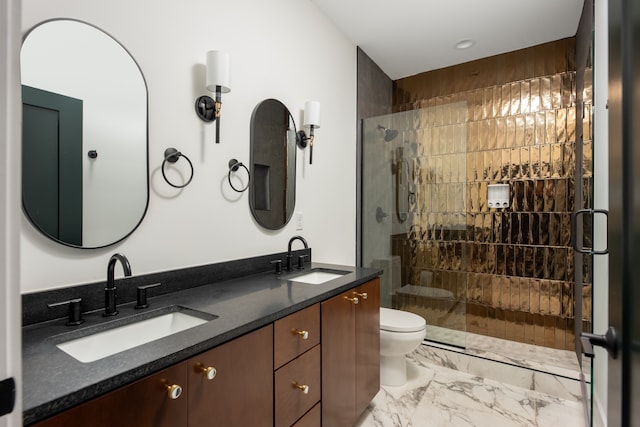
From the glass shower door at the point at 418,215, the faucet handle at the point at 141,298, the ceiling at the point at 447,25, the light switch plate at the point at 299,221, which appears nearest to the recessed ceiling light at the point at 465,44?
the ceiling at the point at 447,25

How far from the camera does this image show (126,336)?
1127 mm

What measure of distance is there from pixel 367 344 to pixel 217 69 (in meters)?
1.61

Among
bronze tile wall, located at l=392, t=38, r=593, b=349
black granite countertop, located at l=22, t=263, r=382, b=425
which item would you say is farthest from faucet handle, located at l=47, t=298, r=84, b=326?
bronze tile wall, located at l=392, t=38, r=593, b=349

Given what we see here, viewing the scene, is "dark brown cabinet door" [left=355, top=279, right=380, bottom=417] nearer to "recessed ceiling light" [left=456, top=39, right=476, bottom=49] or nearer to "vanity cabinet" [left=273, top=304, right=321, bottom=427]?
"vanity cabinet" [left=273, top=304, right=321, bottom=427]

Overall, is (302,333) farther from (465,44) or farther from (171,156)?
(465,44)

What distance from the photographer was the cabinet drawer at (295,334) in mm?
1221

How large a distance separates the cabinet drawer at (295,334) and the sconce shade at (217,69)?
1086mm

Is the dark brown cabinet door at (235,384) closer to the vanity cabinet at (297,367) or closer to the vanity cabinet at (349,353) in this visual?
the vanity cabinet at (297,367)

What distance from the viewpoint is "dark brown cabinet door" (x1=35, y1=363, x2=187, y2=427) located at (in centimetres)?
69

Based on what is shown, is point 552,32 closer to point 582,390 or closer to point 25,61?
point 582,390

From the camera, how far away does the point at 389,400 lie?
2188mm

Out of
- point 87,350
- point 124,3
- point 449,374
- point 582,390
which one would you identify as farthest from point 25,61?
point 582,390
